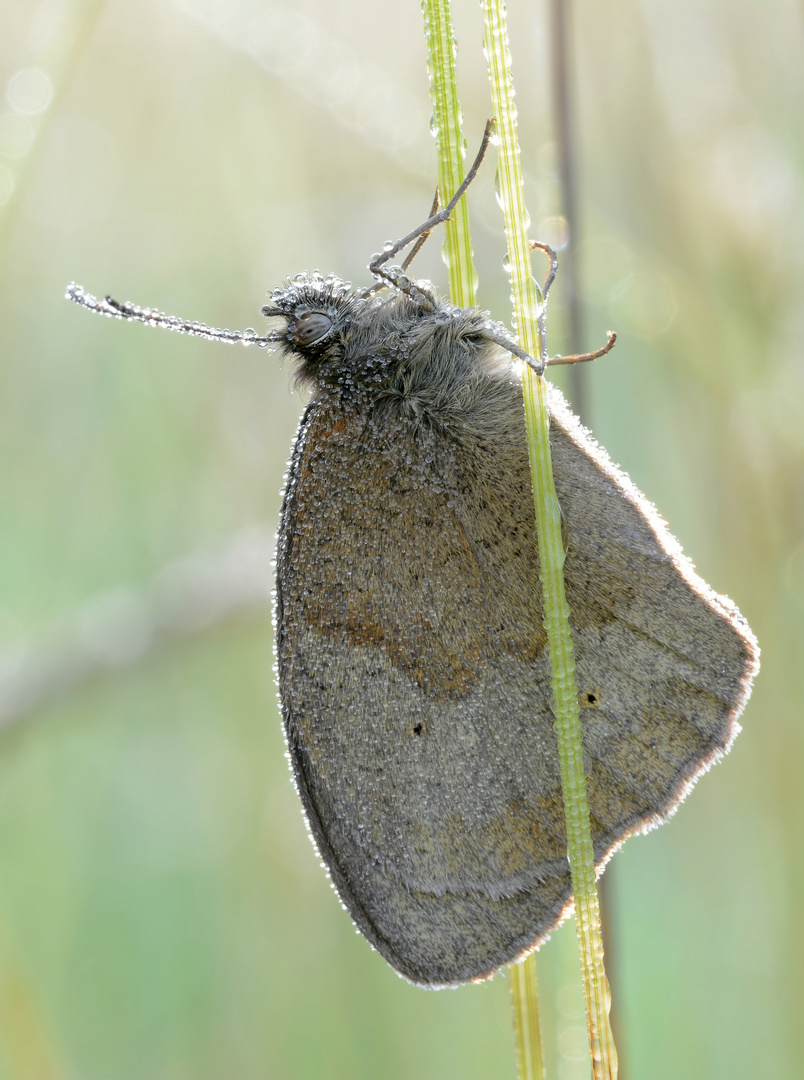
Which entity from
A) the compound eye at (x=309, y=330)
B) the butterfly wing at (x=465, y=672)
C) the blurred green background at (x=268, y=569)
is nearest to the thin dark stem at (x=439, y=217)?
the compound eye at (x=309, y=330)

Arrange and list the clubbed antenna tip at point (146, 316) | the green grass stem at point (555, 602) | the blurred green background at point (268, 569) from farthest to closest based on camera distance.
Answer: the blurred green background at point (268, 569)
the clubbed antenna tip at point (146, 316)
the green grass stem at point (555, 602)

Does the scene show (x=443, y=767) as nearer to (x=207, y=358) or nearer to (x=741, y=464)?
(x=741, y=464)

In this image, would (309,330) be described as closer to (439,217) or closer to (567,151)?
(439,217)

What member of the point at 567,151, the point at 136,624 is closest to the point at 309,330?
the point at 567,151

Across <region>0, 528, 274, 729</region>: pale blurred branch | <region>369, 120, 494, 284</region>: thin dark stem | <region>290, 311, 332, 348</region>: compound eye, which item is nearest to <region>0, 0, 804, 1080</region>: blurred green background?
<region>0, 528, 274, 729</region>: pale blurred branch

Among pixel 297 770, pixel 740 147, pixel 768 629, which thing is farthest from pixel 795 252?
pixel 297 770

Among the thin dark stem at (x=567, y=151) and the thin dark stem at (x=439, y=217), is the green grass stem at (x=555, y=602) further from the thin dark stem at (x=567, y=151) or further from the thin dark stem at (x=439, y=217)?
the thin dark stem at (x=567, y=151)
